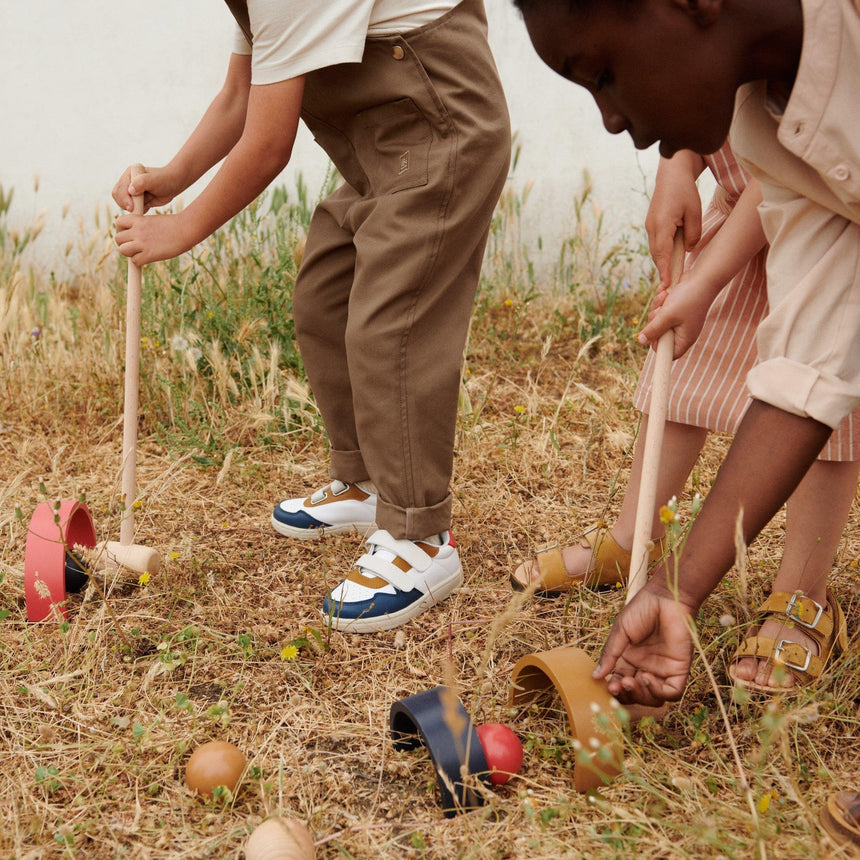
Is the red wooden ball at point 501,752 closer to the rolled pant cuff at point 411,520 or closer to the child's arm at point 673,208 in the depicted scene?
the rolled pant cuff at point 411,520

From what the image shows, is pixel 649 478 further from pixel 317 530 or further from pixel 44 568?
pixel 44 568

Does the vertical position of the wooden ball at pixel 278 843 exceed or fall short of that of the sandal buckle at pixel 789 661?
it falls short

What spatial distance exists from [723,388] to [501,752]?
74 centimetres

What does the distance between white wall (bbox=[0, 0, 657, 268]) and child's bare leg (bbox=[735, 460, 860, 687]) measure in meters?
2.36

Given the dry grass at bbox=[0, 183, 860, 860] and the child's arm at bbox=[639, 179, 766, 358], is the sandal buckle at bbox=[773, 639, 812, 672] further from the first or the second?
the child's arm at bbox=[639, 179, 766, 358]

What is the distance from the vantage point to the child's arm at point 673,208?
1475 millimetres

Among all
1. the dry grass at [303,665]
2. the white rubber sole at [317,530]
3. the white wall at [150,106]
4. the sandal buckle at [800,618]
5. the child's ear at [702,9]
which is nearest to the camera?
the child's ear at [702,9]

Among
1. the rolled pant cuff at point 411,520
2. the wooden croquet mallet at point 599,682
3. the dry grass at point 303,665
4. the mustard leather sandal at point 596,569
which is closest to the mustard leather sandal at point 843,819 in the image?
the dry grass at point 303,665

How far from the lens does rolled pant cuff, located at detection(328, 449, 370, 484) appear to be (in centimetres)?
212

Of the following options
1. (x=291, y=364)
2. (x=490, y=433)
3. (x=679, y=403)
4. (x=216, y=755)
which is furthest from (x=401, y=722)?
(x=291, y=364)

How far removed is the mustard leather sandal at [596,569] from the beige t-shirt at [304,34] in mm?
971

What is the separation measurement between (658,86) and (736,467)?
47 centimetres

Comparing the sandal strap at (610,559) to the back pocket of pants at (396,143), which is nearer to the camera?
the back pocket of pants at (396,143)

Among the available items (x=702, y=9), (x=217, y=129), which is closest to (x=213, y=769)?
(x=702, y=9)
